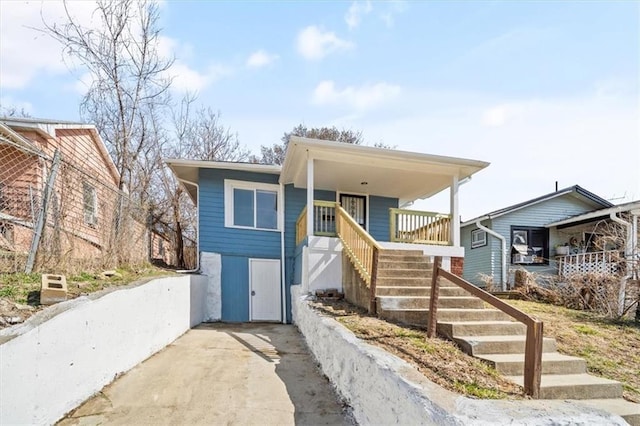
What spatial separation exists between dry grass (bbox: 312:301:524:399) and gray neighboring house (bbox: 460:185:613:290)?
444 inches

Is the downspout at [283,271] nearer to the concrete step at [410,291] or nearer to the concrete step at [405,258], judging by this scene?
the concrete step at [405,258]

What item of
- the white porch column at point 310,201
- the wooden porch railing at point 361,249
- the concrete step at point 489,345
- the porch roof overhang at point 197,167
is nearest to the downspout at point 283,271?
the porch roof overhang at point 197,167

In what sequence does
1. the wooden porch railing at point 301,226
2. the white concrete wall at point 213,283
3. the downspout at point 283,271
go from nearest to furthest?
the wooden porch railing at point 301,226
the white concrete wall at point 213,283
the downspout at point 283,271

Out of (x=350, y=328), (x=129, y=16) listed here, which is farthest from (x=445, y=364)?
(x=129, y=16)

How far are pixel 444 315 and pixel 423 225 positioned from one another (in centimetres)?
479

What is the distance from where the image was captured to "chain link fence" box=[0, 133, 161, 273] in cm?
471

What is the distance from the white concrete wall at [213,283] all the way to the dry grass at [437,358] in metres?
5.36

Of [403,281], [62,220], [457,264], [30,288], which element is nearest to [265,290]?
[403,281]

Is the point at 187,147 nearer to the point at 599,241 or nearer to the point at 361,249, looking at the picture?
the point at 361,249

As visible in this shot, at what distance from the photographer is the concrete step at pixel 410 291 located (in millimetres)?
5910

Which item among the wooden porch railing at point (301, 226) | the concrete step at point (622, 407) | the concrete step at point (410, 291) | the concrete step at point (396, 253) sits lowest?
the concrete step at point (622, 407)

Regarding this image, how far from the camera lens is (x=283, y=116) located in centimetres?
2242

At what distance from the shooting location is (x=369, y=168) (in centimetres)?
905

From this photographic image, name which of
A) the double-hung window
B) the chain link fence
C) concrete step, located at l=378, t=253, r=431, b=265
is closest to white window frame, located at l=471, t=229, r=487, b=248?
the double-hung window
